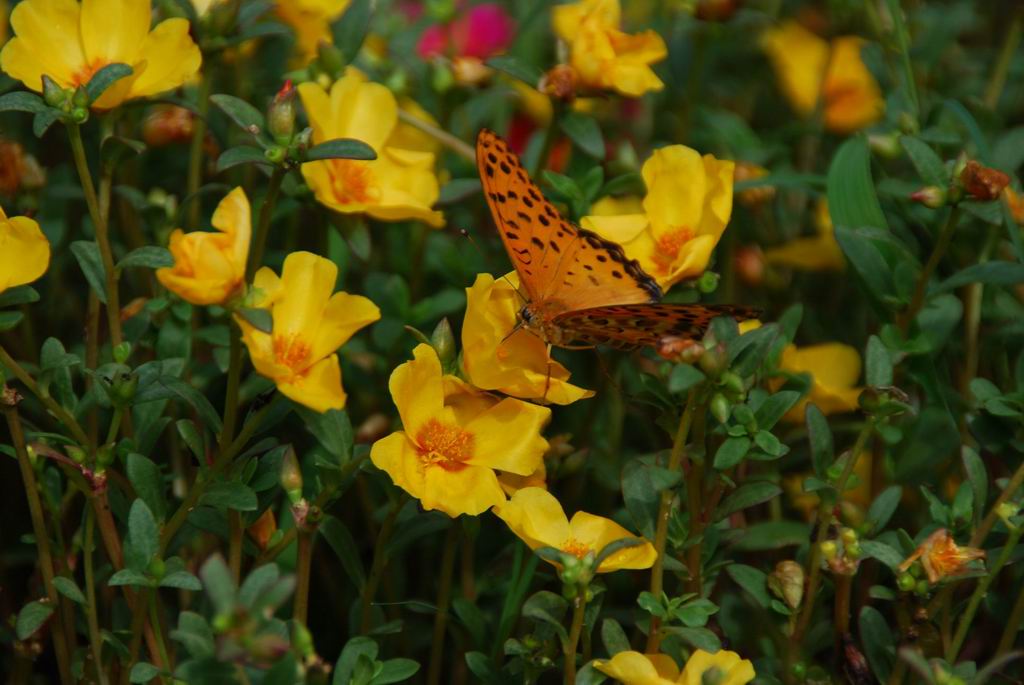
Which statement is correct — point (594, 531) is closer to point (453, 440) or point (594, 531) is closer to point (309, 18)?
point (453, 440)

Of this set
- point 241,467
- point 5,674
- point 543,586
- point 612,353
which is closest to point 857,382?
point 612,353

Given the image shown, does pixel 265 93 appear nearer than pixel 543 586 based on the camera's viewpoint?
No

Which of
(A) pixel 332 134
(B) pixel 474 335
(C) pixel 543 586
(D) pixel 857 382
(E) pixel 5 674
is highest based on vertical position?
(A) pixel 332 134

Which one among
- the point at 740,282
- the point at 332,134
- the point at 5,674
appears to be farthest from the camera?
the point at 740,282

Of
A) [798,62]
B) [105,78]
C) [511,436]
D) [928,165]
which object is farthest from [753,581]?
[798,62]

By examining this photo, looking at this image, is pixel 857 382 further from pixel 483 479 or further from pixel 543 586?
pixel 483 479

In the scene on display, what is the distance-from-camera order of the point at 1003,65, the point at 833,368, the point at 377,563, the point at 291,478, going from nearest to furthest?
the point at 291,478 → the point at 377,563 → the point at 833,368 → the point at 1003,65

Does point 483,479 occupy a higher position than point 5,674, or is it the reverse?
point 483,479
